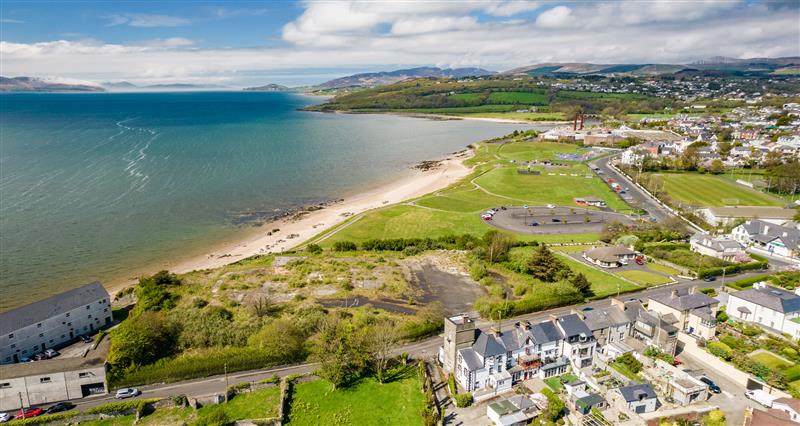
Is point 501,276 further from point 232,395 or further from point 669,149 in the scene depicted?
point 669,149

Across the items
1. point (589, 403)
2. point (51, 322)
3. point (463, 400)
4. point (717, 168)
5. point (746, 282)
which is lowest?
point (463, 400)

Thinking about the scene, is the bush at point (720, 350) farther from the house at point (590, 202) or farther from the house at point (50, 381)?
the house at point (590, 202)

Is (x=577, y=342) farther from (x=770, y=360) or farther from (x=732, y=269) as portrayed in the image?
(x=732, y=269)

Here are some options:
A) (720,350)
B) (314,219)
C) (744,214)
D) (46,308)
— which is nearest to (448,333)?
(720,350)

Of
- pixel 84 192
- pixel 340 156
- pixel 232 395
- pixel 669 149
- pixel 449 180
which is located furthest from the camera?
pixel 340 156

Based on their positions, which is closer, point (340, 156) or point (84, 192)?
point (84, 192)

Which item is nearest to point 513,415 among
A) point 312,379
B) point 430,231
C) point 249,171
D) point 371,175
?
point 312,379
